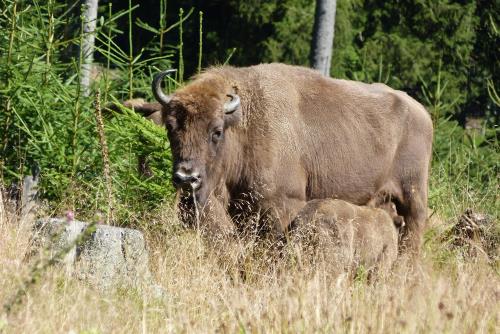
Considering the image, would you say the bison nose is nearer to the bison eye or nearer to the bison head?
the bison head

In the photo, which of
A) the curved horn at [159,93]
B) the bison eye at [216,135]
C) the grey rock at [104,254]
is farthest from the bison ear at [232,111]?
the grey rock at [104,254]

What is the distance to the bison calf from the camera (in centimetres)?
959

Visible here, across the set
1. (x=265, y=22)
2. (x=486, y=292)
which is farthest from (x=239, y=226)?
(x=265, y=22)

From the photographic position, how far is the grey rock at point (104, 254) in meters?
8.30

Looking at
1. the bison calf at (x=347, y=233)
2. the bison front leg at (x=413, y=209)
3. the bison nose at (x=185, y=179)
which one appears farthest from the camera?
the bison front leg at (x=413, y=209)

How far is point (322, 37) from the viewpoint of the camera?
1780 cm

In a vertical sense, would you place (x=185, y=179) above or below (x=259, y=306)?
below

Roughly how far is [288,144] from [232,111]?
0.72m

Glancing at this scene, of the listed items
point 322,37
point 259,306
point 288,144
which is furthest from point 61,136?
point 322,37

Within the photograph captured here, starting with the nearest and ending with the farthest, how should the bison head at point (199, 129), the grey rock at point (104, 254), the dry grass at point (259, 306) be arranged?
the dry grass at point (259, 306) → the grey rock at point (104, 254) → the bison head at point (199, 129)

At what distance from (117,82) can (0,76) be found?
5.01ft

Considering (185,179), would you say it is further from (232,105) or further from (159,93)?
(159,93)

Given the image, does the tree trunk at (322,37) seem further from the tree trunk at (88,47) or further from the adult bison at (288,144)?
the adult bison at (288,144)

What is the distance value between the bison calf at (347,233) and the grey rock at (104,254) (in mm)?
1599
